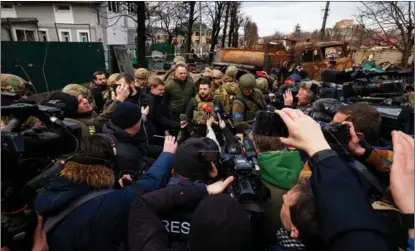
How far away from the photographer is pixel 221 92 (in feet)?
17.9

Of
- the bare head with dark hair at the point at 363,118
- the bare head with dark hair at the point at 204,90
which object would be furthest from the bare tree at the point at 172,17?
the bare head with dark hair at the point at 363,118

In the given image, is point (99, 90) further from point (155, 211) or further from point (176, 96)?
point (155, 211)

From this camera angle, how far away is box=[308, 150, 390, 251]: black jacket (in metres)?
0.98

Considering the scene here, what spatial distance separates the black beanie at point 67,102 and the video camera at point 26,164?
4.56ft

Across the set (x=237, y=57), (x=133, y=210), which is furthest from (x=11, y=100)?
(x=237, y=57)

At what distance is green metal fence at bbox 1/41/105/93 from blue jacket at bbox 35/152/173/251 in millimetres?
10266

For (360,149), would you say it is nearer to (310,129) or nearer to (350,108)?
(350,108)

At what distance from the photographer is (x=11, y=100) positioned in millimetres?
2412

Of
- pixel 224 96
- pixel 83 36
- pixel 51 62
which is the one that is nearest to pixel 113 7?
pixel 83 36

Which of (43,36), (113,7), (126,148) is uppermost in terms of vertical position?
(113,7)

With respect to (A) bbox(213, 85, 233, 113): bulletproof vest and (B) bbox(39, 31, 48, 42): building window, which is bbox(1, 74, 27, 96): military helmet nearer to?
(A) bbox(213, 85, 233, 113): bulletproof vest

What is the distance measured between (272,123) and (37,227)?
138 cm

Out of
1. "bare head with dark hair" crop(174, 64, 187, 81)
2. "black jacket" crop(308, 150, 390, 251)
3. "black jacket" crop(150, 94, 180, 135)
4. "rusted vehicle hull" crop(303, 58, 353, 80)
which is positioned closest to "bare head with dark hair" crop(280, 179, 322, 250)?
"black jacket" crop(308, 150, 390, 251)

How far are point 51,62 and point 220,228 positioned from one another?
41.9ft
